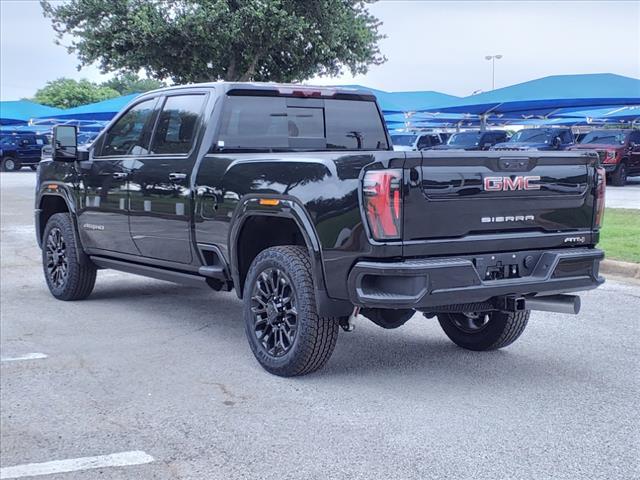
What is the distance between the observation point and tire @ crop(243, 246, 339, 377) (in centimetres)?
536

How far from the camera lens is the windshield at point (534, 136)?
26.5 meters

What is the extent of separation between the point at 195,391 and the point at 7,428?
1.14m

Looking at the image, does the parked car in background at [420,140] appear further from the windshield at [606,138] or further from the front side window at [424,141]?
the windshield at [606,138]

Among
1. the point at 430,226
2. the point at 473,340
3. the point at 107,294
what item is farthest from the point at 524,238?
the point at 107,294

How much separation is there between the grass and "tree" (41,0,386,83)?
1172 centimetres

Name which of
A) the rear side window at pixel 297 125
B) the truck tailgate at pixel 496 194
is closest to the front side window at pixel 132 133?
the rear side window at pixel 297 125

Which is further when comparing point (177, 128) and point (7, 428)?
point (177, 128)

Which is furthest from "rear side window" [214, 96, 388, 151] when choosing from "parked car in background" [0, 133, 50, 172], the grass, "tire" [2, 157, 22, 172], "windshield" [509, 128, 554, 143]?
"tire" [2, 157, 22, 172]

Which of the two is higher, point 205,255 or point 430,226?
point 430,226

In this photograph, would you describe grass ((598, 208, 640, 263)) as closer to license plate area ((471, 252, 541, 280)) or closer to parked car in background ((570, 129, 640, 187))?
license plate area ((471, 252, 541, 280))

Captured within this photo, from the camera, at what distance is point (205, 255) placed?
21.4 feet

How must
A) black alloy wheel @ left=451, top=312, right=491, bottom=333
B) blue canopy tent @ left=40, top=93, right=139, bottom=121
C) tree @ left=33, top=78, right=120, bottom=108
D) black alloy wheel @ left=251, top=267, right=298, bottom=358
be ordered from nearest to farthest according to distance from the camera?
1. black alloy wheel @ left=251, top=267, right=298, bottom=358
2. black alloy wheel @ left=451, top=312, right=491, bottom=333
3. blue canopy tent @ left=40, top=93, right=139, bottom=121
4. tree @ left=33, top=78, right=120, bottom=108

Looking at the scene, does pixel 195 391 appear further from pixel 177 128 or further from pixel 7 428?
pixel 177 128

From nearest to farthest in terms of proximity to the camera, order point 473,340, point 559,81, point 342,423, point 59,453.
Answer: point 59,453 < point 342,423 < point 473,340 < point 559,81
